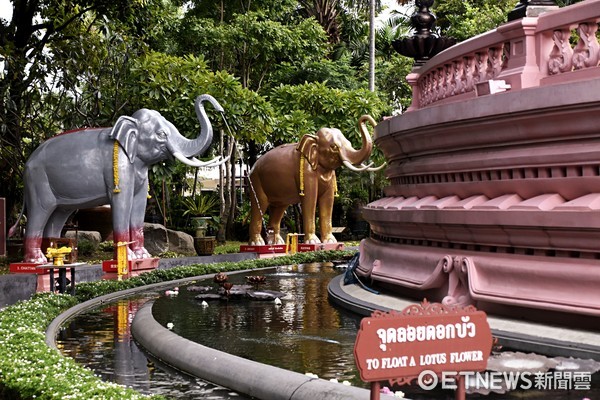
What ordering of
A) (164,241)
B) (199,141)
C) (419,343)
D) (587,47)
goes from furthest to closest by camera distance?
(164,241), (199,141), (587,47), (419,343)

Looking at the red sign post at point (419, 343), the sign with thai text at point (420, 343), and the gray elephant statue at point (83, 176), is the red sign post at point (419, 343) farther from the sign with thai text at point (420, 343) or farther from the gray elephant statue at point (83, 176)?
the gray elephant statue at point (83, 176)

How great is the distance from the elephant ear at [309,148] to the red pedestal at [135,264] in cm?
676

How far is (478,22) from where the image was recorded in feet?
116

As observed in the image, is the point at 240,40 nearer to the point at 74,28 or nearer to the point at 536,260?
the point at 74,28

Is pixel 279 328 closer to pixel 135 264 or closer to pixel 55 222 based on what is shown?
pixel 135 264

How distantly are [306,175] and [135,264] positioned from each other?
290 inches

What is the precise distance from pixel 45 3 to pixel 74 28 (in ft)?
3.33


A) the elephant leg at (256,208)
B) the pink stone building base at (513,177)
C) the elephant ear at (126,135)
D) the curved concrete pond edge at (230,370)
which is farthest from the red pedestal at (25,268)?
the elephant leg at (256,208)

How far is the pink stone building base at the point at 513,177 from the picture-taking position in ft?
25.6

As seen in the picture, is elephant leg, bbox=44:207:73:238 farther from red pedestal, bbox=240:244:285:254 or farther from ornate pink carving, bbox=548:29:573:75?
ornate pink carving, bbox=548:29:573:75

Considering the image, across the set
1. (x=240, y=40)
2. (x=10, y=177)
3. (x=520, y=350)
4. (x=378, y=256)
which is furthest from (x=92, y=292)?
(x=240, y=40)

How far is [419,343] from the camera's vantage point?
4.23 metres

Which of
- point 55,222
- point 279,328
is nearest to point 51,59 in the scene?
point 55,222

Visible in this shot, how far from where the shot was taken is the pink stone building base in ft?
25.6
